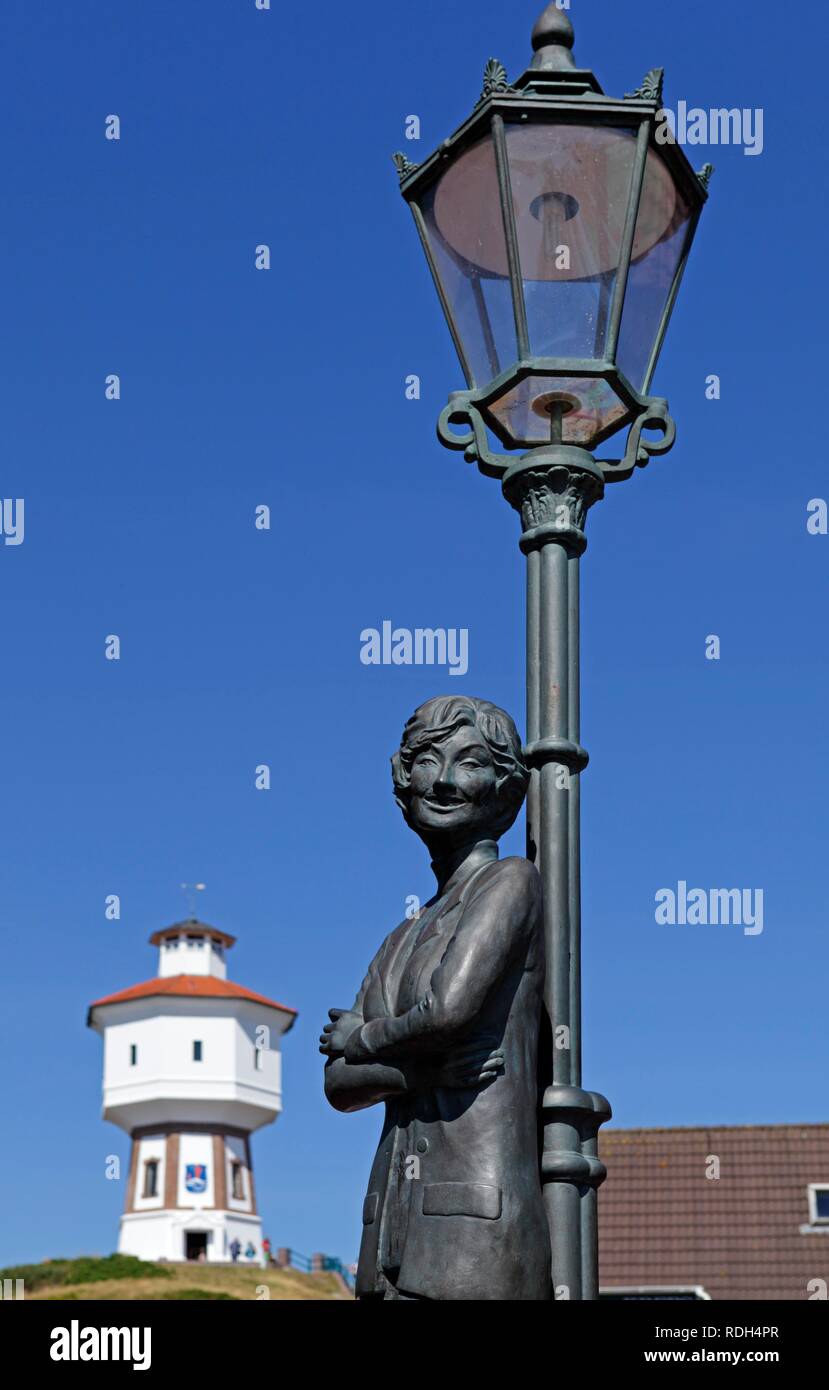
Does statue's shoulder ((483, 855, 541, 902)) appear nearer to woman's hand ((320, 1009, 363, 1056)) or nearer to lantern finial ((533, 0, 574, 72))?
woman's hand ((320, 1009, 363, 1056))

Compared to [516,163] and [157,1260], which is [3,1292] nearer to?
[516,163]

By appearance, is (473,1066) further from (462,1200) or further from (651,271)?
→ (651,271)

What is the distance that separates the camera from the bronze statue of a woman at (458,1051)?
13.8 feet

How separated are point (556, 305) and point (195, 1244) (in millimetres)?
68427

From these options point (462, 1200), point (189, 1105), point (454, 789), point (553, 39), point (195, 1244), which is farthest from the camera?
point (189, 1105)

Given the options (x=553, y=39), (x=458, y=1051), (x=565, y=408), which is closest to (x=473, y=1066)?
(x=458, y=1051)

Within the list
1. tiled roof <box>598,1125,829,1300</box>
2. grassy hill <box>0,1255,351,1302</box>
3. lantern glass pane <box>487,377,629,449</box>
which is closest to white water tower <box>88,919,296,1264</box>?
grassy hill <box>0,1255,351,1302</box>

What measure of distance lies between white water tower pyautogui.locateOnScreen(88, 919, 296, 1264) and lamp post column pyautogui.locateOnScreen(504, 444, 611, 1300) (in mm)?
64591

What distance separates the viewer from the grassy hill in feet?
185

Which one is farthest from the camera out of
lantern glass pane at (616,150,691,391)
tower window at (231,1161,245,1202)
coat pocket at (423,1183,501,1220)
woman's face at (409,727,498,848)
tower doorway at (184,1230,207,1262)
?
tower window at (231,1161,245,1202)

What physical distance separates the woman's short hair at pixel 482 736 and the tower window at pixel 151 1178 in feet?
223

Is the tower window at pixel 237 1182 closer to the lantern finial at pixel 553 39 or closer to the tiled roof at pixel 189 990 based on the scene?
the tiled roof at pixel 189 990

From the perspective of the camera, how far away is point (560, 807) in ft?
15.1
